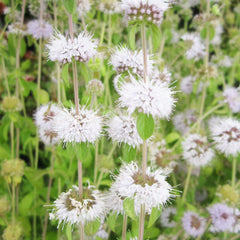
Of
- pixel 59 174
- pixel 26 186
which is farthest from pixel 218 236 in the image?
pixel 26 186

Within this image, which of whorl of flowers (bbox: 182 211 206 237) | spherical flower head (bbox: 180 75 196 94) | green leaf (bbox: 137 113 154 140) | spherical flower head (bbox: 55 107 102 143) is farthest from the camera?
spherical flower head (bbox: 180 75 196 94)

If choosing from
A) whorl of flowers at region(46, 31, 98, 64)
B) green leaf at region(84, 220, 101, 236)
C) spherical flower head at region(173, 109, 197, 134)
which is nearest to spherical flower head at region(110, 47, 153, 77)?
whorl of flowers at region(46, 31, 98, 64)

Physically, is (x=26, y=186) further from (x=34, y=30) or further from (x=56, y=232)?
(x=34, y=30)

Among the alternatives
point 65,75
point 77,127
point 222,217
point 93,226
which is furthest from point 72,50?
point 222,217

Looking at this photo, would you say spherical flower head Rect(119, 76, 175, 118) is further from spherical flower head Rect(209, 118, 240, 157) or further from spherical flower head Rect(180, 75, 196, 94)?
spherical flower head Rect(180, 75, 196, 94)

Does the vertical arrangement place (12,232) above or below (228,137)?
below

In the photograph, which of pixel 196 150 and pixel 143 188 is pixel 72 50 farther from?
pixel 196 150
